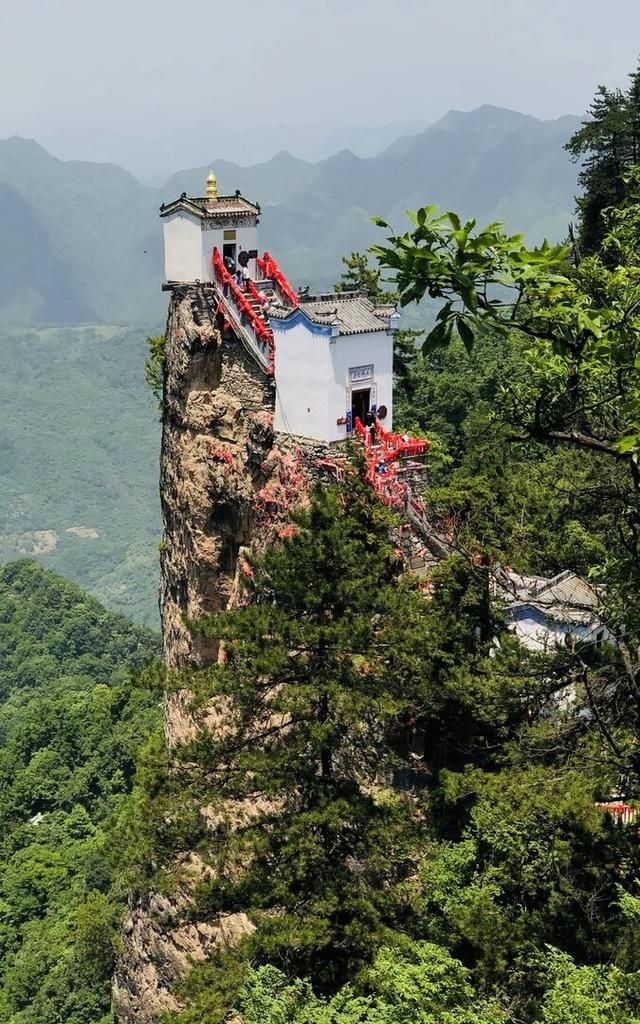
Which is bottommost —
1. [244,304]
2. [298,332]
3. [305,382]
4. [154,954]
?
[154,954]

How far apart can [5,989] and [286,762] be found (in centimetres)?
2940

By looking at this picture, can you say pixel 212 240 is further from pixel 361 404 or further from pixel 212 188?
pixel 361 404

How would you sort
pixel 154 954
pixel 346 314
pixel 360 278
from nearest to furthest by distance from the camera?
pixel 346 314
pixel 154 954
pixel 360 278

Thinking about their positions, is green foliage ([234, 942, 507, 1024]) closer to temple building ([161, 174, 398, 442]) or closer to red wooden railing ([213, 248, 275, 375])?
temple building ([161, 174, 398, 442])

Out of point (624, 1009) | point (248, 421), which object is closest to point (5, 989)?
point (248, 421)

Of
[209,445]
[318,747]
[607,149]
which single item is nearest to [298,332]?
[209,445]

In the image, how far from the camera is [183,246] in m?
26.4

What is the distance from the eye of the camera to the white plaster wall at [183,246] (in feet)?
85.7

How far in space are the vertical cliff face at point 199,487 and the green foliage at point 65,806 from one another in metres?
3.27

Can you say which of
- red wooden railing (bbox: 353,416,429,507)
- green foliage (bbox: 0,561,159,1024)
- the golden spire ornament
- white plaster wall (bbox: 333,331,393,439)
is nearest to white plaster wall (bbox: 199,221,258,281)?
the golden spire ornament

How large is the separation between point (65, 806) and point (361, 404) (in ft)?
114

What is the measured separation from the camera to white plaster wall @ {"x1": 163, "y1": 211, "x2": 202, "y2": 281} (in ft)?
85.7

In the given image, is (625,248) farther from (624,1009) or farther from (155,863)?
(155,863)

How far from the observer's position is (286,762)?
53.1 ft
